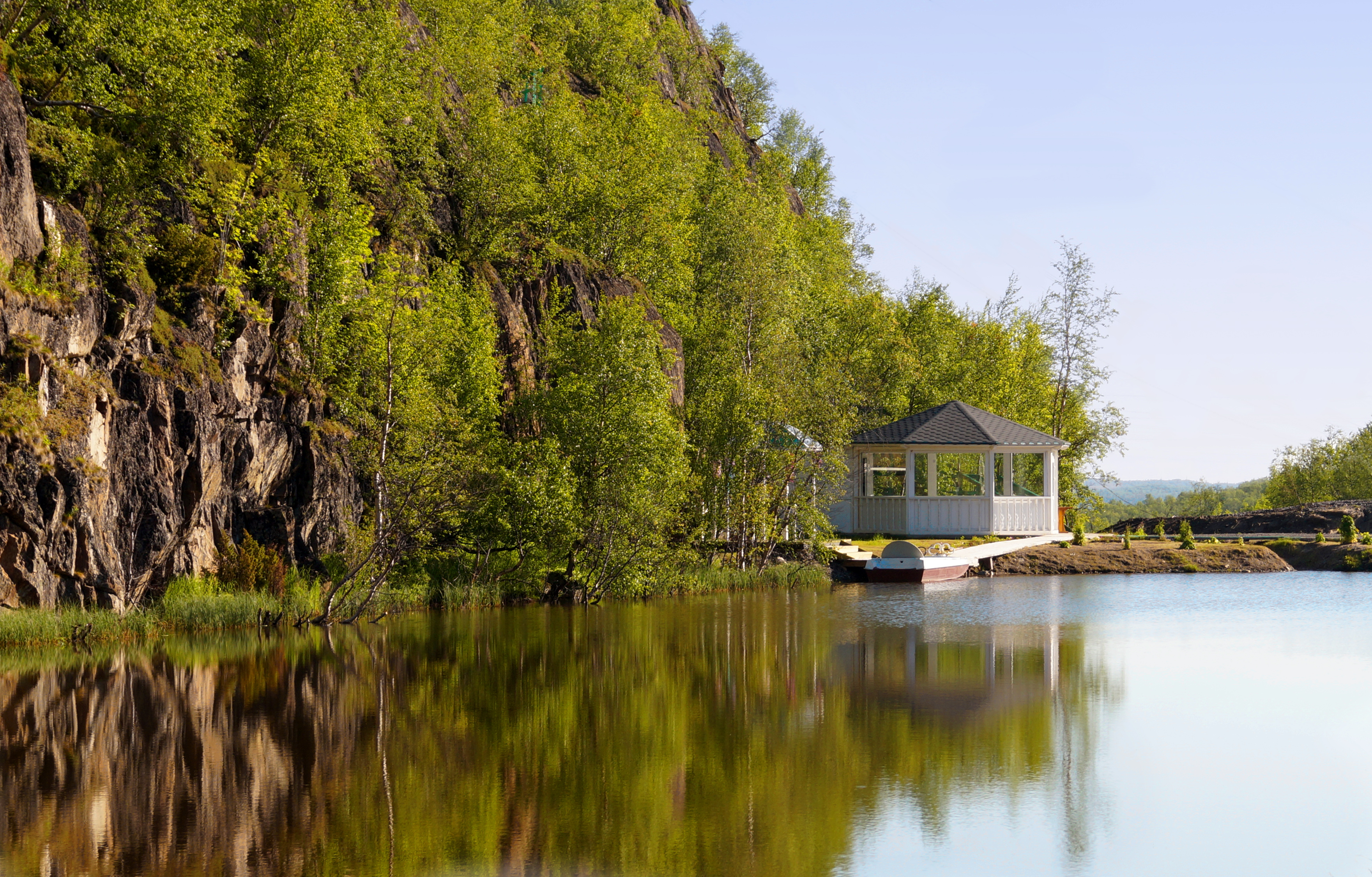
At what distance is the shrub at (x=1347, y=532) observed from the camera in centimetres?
4409

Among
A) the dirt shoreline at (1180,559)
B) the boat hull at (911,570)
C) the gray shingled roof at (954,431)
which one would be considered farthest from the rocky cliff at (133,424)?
the dirt shoreline at (1180,559)

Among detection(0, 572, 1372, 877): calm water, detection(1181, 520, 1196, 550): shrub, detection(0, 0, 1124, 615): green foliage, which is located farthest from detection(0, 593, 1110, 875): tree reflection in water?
detection(1181, 520, 1196, 550): shrub

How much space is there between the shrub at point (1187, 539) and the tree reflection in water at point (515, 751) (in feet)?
82.8

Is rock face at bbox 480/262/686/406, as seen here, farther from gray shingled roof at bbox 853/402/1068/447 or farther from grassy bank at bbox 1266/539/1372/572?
grassy bank at bbox 1266/539/1372/572

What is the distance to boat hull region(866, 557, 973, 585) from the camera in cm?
3447

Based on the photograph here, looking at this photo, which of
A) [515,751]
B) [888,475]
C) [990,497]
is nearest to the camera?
[515,751]

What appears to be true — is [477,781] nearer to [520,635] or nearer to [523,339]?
[520,635]

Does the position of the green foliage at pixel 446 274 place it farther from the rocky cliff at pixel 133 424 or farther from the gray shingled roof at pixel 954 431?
the gray shingled roof at pixel 954 431

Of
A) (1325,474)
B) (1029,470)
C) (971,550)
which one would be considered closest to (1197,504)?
(1325,474)

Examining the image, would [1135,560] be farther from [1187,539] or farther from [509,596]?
[509,596]

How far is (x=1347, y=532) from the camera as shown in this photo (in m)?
44.2

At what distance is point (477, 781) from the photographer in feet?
33.2

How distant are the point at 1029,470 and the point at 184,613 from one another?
151 feet

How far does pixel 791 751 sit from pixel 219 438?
14734 mm
